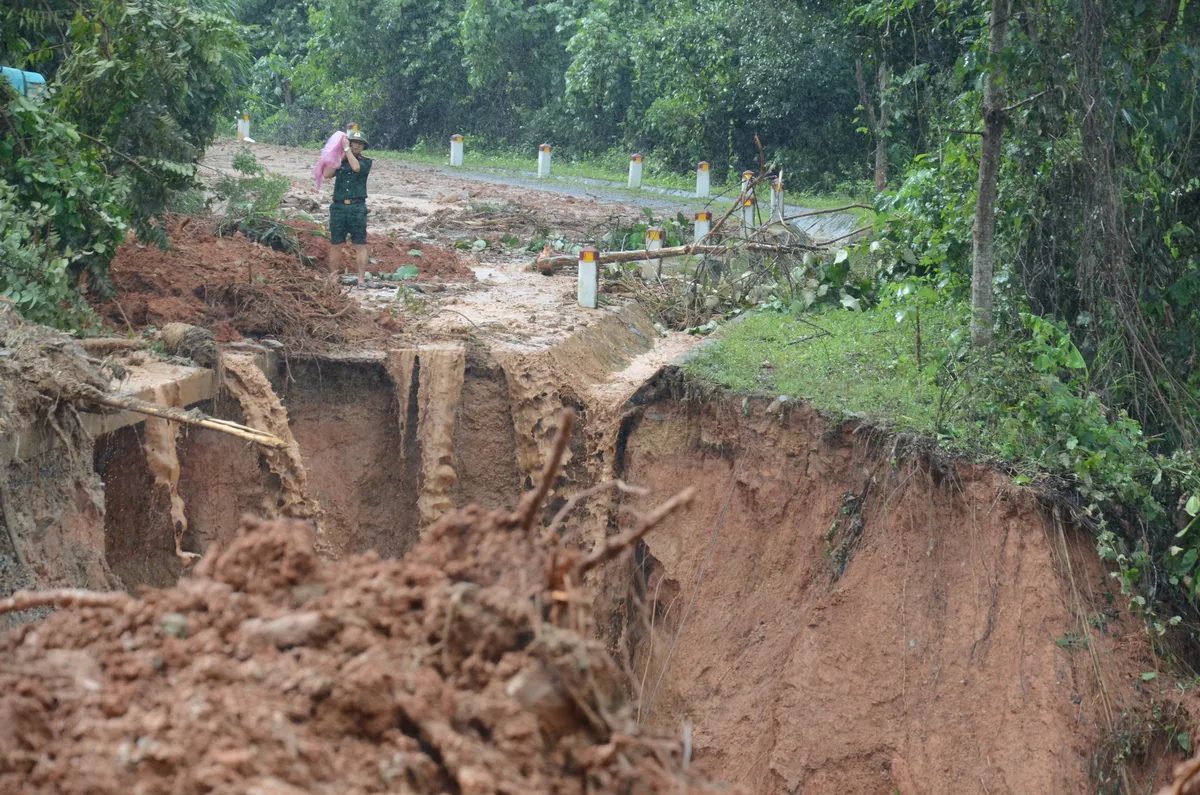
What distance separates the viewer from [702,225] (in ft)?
40.2

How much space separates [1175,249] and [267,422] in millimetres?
6652

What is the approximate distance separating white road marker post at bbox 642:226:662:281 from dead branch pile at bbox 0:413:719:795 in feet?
29.0

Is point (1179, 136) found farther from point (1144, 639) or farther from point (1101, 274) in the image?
point (1144, 639)

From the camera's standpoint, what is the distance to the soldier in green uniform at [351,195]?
1040 centimetres

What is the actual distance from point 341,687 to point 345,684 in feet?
0.05

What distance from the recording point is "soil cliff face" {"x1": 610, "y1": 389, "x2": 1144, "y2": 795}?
718cm

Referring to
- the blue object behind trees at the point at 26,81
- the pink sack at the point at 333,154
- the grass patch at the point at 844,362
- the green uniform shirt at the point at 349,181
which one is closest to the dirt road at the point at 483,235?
the grass patch at the point at 844,362

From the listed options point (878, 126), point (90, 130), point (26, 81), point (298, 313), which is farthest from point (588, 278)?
point (878, 126)

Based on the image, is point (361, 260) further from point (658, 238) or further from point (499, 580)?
point (499, 580)

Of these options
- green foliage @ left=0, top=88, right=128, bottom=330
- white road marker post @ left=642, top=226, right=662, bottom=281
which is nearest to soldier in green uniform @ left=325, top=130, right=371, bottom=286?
green foliage @ left=0, top=88, right=128, bottom=330

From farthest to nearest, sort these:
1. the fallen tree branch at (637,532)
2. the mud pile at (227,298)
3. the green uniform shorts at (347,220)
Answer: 1. the green uniform shorts at (347,220)
2. the mud pile at (227,298)
3. the fallen tree branch at (637,532)

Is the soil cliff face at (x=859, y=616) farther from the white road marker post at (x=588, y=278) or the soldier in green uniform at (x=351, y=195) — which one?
the soldier in green uniform at (x=351, y=195)

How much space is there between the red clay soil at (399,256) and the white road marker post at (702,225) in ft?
7.99

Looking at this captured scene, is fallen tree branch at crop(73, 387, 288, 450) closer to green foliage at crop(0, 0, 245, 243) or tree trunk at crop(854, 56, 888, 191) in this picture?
green foliage at crop(0, 0, 245, 243)
